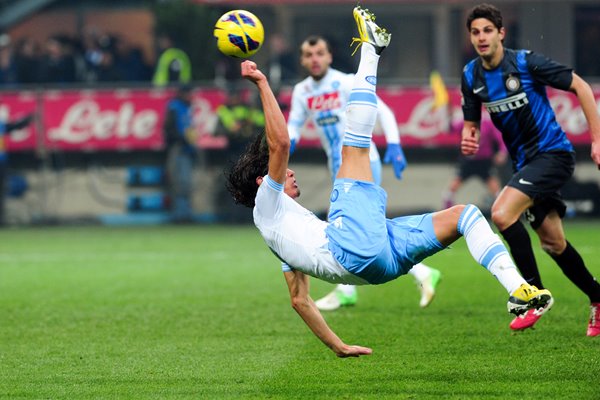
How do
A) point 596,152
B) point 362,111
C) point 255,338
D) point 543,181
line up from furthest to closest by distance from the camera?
point 255,338 → point 543,181 → point 596,152 → point 362,111

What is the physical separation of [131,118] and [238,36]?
14.2m

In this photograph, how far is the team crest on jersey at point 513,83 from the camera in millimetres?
8711

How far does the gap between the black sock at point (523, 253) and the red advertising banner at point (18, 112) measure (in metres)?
14.5

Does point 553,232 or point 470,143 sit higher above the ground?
point 470,143

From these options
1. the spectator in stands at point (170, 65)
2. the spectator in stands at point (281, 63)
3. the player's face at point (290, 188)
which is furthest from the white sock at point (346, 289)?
the spectator in stands at point (170, 65)

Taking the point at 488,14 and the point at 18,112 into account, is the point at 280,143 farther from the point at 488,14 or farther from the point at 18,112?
the point at 18,112

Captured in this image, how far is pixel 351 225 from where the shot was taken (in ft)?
22.9

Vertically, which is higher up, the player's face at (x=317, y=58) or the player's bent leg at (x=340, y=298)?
the player's face at (x=317, y=58)

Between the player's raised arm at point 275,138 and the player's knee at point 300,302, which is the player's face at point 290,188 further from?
the player's knee at point 300,302

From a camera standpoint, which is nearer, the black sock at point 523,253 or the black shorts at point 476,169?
the black sock at point 523,253

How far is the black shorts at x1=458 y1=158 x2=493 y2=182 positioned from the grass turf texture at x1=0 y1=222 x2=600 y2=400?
5026mm

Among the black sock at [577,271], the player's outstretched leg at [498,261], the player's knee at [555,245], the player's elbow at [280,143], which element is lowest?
the black sock at [577,271]

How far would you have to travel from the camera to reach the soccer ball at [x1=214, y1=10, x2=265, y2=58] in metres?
7.62

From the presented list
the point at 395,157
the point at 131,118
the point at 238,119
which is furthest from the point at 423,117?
the point at 395,157
